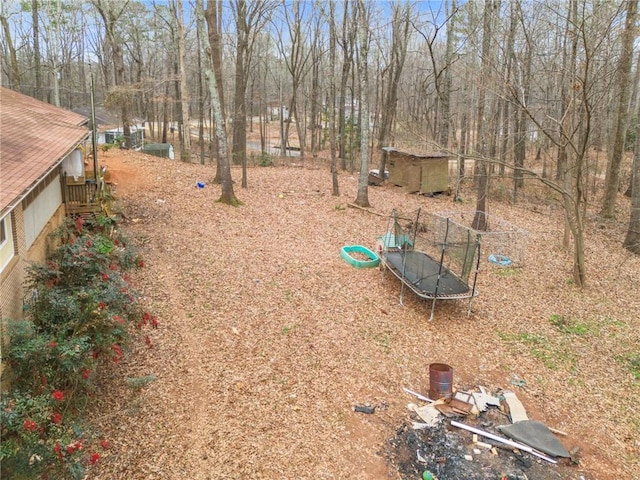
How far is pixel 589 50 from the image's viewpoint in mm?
8602

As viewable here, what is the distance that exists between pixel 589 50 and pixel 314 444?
854cm

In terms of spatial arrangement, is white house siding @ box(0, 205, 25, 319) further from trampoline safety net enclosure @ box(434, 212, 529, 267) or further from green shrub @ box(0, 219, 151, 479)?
trampoline safety net enclosure @ box(434, 212, 529, 267)

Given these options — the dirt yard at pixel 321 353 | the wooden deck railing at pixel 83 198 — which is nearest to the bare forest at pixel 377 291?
the dirt yard at pixel 321 353

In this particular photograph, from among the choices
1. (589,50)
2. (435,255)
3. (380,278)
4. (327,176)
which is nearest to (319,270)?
(380,278)

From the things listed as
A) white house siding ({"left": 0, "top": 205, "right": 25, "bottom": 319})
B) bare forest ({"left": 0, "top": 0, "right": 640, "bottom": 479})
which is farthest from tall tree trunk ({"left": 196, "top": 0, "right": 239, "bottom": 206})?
white house siding ({"left": 0, "top": 205, "right": 25, "bottom": 319})

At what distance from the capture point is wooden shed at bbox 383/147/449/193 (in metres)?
18.5

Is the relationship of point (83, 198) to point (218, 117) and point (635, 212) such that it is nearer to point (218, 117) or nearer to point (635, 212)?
point (218, 117)

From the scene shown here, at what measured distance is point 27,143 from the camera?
6.91 m

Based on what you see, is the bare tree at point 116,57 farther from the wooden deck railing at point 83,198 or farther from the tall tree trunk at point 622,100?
the tall tree trunk at point 622,100

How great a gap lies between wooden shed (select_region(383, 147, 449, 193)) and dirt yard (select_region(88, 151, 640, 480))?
5758mm

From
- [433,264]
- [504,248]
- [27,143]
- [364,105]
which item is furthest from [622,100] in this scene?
[27,143]

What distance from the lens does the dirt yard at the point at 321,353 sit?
536 centimetres

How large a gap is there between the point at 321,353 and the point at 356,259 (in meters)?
4.24

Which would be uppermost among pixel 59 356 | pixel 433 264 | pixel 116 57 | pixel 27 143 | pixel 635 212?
pixel 116 57
